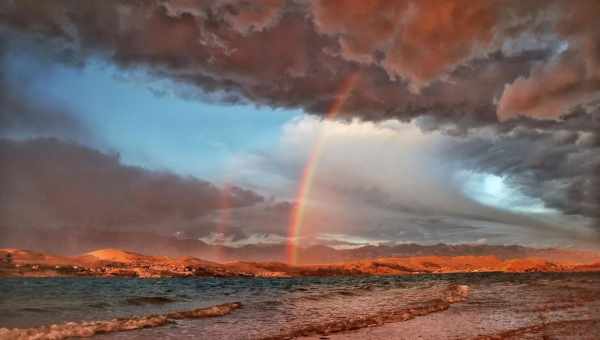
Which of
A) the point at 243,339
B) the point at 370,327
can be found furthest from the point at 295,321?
the point at 243,339

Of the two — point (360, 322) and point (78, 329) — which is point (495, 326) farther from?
point (78, 329)

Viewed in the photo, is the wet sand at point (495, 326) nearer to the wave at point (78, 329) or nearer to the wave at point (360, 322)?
the wave at point (360, 322)

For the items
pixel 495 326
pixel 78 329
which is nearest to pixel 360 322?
pixel 495 326

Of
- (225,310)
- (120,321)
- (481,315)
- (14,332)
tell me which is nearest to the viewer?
(14,332)

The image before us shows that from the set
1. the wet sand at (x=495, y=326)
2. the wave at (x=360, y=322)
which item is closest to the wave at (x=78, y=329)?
the wave at (x=360, y=322)

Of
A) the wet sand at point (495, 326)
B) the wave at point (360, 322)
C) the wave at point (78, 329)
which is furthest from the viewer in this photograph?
the wave at point (360, 322)

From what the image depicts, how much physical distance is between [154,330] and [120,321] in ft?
14.4

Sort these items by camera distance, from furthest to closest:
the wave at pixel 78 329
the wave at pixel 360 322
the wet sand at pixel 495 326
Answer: the wave at pixel 360 322 → the wet sand at pixel 495 326 → the wave at pixel 78 329

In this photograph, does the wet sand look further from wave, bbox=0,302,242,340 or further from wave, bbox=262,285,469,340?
wave, bbox=0,302,242,340

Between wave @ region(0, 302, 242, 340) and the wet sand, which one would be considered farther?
the wet sand

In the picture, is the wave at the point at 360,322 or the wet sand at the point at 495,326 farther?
the wave at the point at 360,322

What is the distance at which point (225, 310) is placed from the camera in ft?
130

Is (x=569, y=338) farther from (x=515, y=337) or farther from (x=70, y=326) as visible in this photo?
(x=70, y=326)

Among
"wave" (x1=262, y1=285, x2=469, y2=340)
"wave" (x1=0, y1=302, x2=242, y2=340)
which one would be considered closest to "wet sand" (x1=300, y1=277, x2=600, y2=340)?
"wave" (x1=262, y1=285, x2=469, y2=340)
